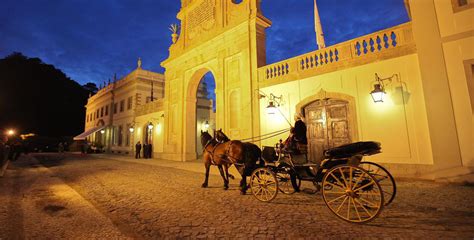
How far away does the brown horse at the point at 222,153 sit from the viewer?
5.45m

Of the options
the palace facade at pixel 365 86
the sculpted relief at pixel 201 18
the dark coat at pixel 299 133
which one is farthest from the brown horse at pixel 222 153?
the sculpted relief at pixel 201 18

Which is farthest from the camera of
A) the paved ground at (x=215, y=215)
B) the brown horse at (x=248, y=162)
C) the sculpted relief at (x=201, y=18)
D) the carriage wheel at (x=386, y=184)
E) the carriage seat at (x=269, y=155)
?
the sculpted relief at (x=201, y=18)

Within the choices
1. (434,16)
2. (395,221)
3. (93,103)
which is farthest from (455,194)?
(93,103)

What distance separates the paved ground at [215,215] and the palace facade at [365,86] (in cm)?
142

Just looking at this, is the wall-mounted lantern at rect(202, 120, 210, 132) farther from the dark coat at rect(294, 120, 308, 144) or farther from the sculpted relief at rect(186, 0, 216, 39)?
the dark coat at rect(294, 120, 308, 144)

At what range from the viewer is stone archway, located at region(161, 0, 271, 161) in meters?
11.0

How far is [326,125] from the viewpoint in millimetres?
8258

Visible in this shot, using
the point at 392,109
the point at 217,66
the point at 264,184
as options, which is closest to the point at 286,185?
the point at 264,184

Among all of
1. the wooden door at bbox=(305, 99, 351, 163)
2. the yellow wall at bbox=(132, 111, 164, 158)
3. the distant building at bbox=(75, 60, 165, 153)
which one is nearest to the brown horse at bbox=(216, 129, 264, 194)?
the wooden door at bbox=(305, 99, 351, 163)

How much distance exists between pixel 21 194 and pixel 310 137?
933cm

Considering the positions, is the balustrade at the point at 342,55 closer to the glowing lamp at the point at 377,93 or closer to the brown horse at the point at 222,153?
the glowing lamp at the point at 377,93

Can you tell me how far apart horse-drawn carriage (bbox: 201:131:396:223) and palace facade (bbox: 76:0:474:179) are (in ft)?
6.33

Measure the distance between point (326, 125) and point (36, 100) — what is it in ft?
177

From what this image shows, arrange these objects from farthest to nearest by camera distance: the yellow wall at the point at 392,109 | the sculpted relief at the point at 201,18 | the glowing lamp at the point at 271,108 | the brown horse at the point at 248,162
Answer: the sculpted relief at the point at 201,18
the glowing lamp at the point at 271,108
the yellow wall at the point at 392,109
the brown horse at the point at 248,162
